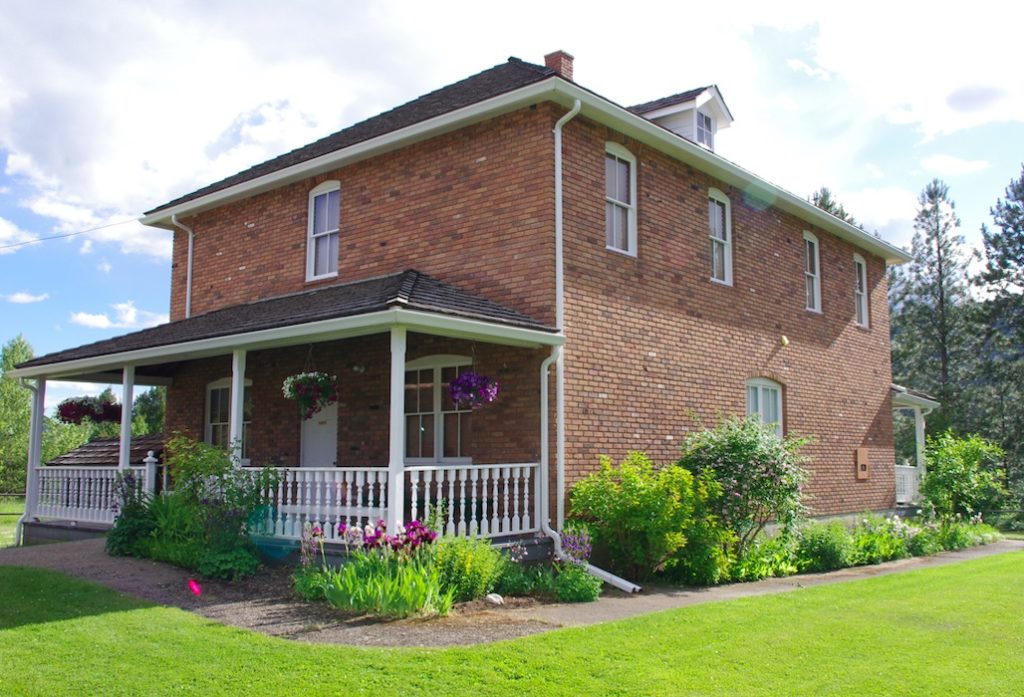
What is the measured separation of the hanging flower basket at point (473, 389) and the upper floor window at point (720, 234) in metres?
5.61

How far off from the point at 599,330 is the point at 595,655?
6.05 m

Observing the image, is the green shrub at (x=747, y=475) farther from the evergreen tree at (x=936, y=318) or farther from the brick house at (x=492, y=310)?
the evergreen tree at (x=936, y=318)

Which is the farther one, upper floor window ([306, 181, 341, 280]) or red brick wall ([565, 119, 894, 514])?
upper floor window ([306, 181, 341, 280])

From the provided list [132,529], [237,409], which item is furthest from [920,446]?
[132,529]

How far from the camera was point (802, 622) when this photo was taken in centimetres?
929

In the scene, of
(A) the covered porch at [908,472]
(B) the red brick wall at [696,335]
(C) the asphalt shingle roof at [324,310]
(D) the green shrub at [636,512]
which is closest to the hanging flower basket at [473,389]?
(C) the asphalt shingle roof at [324,310]

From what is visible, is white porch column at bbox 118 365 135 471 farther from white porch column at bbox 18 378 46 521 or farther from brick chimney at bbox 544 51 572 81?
brick chimney at bbox 544 51 572 81

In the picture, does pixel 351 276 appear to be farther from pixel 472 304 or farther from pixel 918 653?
pixel 918 653

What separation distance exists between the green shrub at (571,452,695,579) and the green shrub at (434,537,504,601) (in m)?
2.04

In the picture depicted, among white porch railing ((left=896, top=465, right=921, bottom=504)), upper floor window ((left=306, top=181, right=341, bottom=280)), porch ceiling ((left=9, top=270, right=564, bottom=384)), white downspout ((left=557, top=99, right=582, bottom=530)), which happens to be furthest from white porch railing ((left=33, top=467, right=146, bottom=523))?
white porch railing ((left=896, top=465, right=921, bottom=504))

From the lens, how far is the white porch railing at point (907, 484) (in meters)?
21.6

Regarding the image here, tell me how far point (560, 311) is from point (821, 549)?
6.25 m

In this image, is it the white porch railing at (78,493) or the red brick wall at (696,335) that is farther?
the white porch railing at (78,493)

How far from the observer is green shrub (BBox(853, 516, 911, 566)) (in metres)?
15.5
